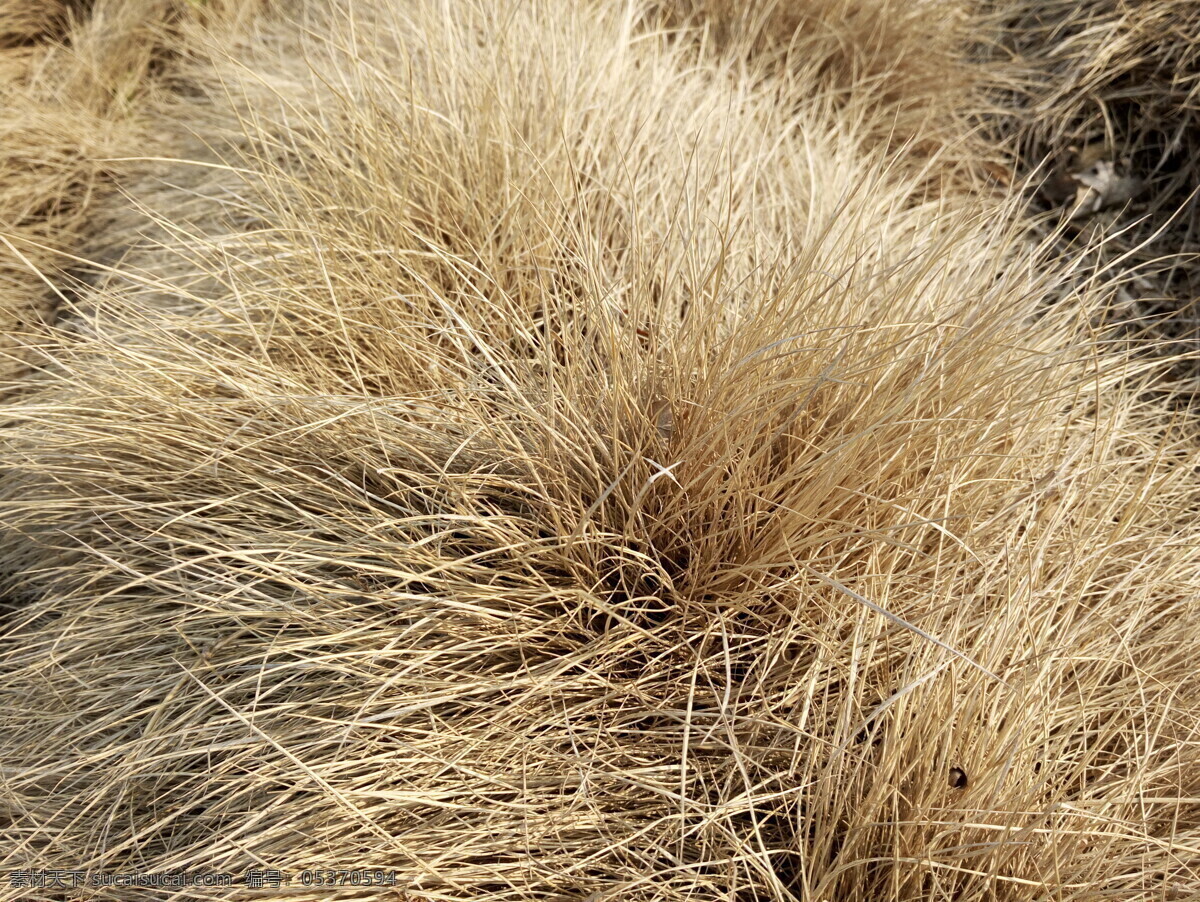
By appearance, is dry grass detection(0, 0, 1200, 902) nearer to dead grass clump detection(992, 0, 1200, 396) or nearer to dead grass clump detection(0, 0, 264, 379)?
dead grass clump detection(0, 0, 264, 379)

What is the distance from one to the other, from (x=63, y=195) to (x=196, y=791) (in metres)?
2.21

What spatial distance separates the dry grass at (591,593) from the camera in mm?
1157

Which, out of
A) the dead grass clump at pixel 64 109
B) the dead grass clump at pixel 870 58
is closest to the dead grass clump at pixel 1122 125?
the dead grass clump at pixel 870 58

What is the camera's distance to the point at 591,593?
1326 mm

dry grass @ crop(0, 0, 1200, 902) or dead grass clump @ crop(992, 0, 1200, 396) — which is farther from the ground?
dead grass clump @ crop(992, 0, 1200, 396)

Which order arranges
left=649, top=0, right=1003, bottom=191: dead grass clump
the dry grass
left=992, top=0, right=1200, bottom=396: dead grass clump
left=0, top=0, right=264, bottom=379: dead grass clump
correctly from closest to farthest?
the dry grass, left=0, top=0, right=264, bottom=379: dead grass clump, left=992, top=0, right=1200, bottom=396: dead grass clump, left=649, top=0, right=1003, bottom=191: dead grass clump

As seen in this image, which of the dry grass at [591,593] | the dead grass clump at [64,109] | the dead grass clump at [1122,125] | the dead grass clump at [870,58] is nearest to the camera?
the dry grass at [591,593]

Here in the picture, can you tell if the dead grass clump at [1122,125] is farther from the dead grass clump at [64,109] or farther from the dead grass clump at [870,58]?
the dead grass clump at [64,109]

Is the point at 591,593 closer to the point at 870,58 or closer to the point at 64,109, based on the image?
the point at 870,58

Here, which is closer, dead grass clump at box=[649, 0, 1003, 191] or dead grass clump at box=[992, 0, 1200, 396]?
dead grass clump at box=[992, 0, 1200, 396]

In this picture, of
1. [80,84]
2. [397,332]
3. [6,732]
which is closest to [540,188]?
[397,332]

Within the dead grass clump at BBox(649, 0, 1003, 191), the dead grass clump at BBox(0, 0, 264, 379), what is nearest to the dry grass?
the dead grass clump at BBox(0, 0, 264, 379)

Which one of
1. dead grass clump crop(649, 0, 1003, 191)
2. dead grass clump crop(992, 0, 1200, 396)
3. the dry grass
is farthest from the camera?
dead grass clump crop(649, 0, 1003, 191)

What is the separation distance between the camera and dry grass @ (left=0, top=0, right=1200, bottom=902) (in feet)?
3.80
